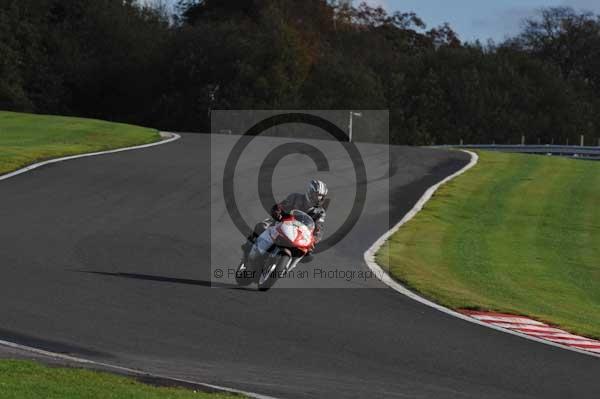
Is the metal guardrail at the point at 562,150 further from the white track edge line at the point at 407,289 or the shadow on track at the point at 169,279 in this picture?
the shadow on track at the point at 169,279

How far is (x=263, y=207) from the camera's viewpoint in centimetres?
2389

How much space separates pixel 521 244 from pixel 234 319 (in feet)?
39.4

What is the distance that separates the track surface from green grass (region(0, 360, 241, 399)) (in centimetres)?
81

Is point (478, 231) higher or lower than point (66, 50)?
lower

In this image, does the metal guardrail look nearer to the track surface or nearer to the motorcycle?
the track surface

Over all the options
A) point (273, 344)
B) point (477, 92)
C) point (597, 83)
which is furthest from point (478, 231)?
point (597, 83)

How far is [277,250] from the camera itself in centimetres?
1452

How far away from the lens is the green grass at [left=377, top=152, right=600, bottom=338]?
16.1 meters

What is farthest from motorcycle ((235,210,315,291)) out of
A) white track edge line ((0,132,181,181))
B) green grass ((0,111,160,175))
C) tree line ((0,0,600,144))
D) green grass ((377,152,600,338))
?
tree line ((0,0,600,144))

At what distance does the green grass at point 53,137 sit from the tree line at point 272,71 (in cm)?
2393

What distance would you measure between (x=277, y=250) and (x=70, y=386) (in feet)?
20.6

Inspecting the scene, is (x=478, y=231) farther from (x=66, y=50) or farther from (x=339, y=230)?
(x=66, y=50)

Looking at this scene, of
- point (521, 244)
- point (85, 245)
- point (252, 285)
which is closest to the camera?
point (252, 285)

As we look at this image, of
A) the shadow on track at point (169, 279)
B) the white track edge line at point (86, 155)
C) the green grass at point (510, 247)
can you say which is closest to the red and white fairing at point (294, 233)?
the shadow on track at point (169, 279)
